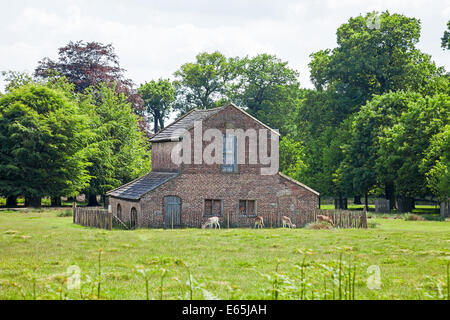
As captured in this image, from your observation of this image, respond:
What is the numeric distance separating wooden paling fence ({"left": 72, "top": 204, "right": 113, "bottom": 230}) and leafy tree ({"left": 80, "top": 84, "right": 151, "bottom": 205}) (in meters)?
19.2

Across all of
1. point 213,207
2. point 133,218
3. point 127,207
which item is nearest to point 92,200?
point 127,207

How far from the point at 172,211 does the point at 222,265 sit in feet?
60.4

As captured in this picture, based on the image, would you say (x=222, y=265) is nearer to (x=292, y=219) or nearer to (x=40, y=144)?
(x=292, y=219)

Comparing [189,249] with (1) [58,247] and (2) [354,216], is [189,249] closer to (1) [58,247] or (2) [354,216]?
(1) [58,247]

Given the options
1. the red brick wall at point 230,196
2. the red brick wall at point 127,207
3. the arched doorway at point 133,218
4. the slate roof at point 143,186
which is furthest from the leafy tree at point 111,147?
the red brick wall at point 230,196

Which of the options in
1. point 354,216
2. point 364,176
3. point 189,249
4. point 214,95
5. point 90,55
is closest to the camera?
point 189,249

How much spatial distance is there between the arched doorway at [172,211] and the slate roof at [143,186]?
1.22 metres

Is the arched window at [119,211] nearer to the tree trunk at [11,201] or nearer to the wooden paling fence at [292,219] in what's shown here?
the wooden paling fence at [292,219]

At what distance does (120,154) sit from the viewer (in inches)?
2354

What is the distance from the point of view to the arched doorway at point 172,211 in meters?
35.8

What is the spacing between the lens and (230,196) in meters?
38.2

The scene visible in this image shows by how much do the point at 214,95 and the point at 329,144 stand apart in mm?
27659

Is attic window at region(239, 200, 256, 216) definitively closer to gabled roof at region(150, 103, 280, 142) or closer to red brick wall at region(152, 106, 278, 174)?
red brick wall at region(152, 106, 278, 174)
